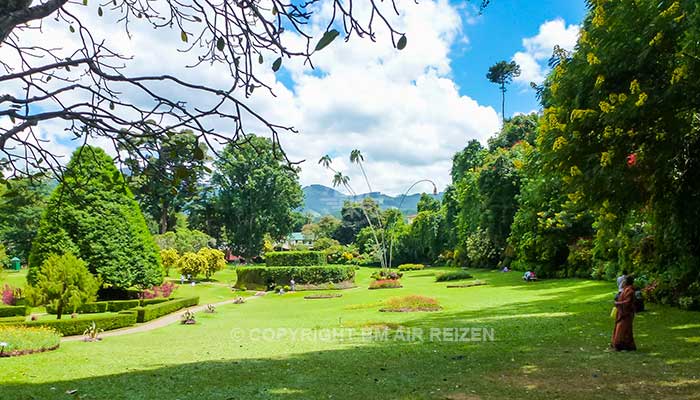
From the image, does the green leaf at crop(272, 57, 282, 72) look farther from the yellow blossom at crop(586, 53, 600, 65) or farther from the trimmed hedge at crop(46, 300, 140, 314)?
the trimmed hedge at crop(46, 300, 140, 314)

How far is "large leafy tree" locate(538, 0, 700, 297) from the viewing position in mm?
8641

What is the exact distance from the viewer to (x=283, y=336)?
45.2 ft

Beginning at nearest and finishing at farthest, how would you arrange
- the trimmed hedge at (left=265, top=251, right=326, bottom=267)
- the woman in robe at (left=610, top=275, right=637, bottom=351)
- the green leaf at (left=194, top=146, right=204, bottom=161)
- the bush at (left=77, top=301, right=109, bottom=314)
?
1. the green leaf at (left=194, top=146, right=204, bottom=161)
2. the woman in robe at (left=610, top=275, right=637, bottom=351)
3. the bush at (left=77, top=301, right=109, bottom=314)
4. the trimmed hedge at (left=265, top=251, right=326, bottom=267)

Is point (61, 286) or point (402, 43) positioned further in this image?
point (61, 286)

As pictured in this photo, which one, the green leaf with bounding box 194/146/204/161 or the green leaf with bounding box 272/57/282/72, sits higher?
the green leaf with bounding box 272/57/282/72

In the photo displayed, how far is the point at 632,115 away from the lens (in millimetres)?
8828

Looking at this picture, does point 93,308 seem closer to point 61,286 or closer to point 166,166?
point 61,286

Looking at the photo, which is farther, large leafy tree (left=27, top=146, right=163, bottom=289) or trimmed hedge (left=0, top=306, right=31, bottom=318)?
large leafy tree (left=27, top=146, right=163, bottom=289)

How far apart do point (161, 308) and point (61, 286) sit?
15.0ft

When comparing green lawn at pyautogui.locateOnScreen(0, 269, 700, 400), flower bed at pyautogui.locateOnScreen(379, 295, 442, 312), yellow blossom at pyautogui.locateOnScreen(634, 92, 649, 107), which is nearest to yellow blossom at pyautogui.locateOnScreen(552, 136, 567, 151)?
yellow blossom at pyautogui.locateOnScreen(634, 92, 649, 107)

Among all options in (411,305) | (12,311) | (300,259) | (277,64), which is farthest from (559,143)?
(300,259)

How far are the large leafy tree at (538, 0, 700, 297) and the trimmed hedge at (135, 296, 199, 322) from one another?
16192 mm

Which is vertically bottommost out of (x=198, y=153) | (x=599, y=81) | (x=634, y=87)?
(x=198, y=153)

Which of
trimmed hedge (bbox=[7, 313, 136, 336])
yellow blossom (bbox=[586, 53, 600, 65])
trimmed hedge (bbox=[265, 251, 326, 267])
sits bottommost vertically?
trimmed hedge (bbox=[7, 313, 136, 336])
